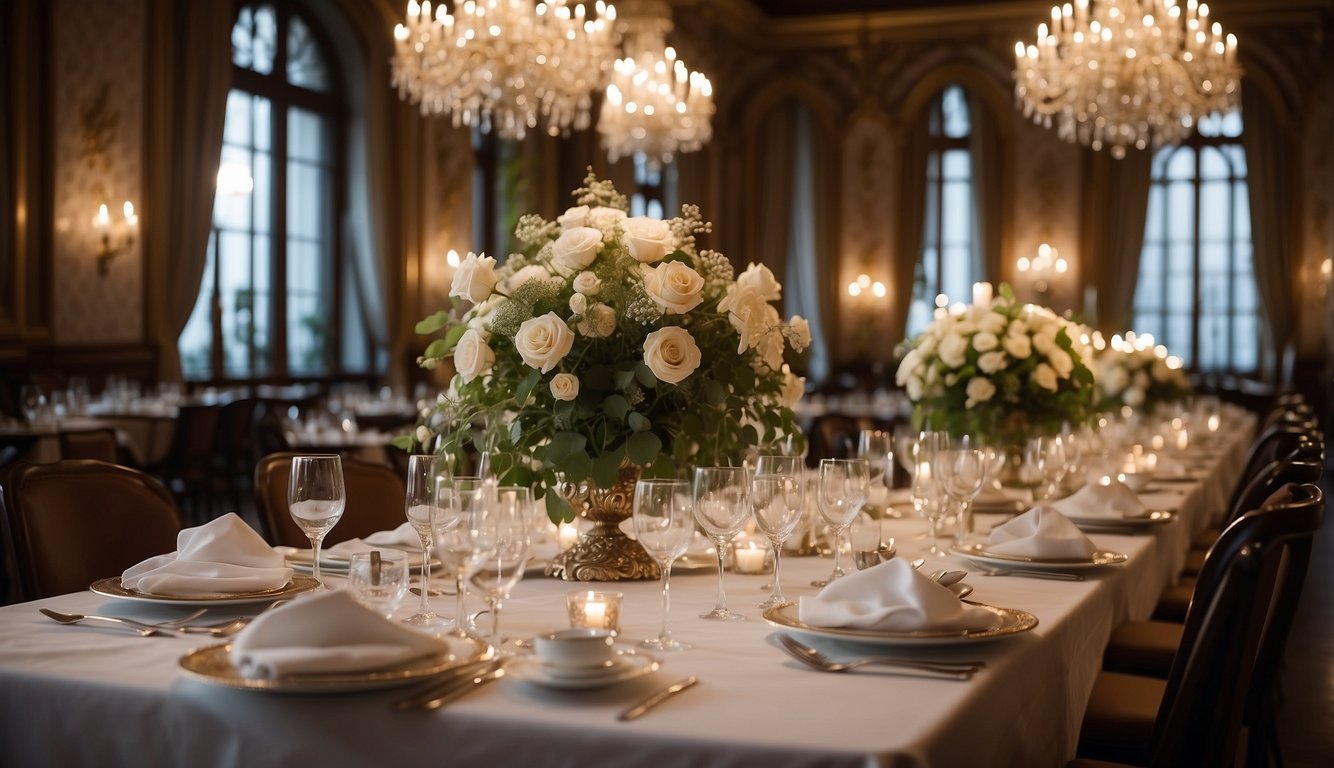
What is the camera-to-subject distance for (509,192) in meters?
12.4

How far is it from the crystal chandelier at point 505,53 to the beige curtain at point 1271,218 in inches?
368

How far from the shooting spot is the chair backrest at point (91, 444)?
5938mm

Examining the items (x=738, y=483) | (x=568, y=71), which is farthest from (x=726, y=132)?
(x=738, y=483)

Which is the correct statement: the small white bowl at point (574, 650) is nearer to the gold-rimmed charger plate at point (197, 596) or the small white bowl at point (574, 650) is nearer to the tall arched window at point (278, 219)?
the gold-rimmed charger plate at point (197, 596)

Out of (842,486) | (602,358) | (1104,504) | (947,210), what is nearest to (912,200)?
(947,210)

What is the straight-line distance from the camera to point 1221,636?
76.0 inches

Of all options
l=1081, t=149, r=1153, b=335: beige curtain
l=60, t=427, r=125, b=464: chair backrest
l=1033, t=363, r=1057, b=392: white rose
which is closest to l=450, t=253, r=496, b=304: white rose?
l=1033, t=363, r=1057, b=392: white rose

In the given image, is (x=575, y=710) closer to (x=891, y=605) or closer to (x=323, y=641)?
(x=323, y=641)

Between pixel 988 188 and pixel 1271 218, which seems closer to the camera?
pixel 1271 218

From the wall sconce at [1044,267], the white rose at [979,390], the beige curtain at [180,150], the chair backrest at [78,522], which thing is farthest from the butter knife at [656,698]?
the wall sconce at [1044,267]

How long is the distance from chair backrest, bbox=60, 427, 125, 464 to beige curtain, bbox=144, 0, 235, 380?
3437 mm

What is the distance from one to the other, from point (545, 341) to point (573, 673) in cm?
87

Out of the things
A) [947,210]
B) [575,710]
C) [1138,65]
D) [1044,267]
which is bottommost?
[575,710]

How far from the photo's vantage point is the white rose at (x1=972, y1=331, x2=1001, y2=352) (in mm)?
4191
